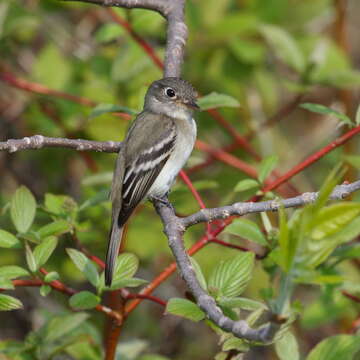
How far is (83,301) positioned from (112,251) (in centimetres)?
87

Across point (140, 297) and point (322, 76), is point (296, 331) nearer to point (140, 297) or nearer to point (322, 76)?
point (322, 76)

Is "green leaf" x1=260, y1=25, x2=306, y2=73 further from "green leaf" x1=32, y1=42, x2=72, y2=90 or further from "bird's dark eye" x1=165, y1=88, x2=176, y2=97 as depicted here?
"green leaf" x1=32, y1=42, x2=72, y2=90

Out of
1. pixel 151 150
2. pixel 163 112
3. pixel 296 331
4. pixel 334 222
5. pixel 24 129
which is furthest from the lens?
pixel 24 129

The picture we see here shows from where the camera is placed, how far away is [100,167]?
5.98 m

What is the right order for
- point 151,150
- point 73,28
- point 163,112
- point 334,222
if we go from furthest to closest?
1. point 73,28
2. point 163,112
3. point 151,150
4. point 334,222

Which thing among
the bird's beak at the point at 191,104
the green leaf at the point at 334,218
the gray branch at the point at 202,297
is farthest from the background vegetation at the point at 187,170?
the bird's beak at the point at 191,104

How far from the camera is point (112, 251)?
148 inches

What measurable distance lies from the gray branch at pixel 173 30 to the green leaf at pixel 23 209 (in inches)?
48.7

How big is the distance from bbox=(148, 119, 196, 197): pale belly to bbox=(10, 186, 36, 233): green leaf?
1.03 metres

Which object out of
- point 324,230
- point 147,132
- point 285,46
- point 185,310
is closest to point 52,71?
point 147,132

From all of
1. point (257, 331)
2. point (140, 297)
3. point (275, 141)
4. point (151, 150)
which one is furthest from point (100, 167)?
point (257, 331)

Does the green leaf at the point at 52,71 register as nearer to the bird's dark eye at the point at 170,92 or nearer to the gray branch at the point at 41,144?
the bird's dark eye at the point at 170,92

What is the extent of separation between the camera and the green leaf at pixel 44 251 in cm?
298

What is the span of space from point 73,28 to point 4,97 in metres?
1.12
